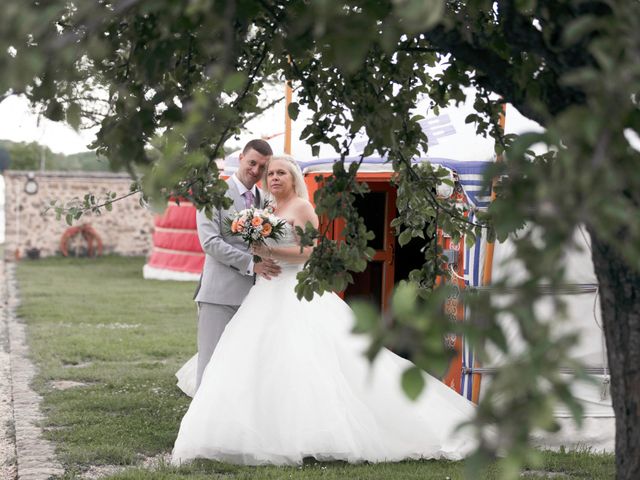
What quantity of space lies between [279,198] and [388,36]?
13.8 ft

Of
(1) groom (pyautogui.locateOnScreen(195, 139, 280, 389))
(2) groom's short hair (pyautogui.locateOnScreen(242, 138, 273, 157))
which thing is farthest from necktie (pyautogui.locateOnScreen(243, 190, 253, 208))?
(2) groom's short hair (pyautogui.locateOnScreen(242, 138, 273, 157))

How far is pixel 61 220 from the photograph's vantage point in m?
23.5

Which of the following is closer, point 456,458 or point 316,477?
point 316,477

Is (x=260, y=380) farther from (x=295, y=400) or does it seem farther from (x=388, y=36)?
(x=388, y=36)

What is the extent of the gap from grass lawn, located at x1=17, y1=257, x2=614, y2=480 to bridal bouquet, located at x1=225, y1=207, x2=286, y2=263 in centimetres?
128

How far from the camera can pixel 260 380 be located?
198 inches

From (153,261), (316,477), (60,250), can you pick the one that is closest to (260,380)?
(316,477)

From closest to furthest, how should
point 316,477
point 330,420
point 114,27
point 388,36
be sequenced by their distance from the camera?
point 388,36 → point 114,27 → point 316,477 → point 330,420

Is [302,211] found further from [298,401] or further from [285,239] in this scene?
[298,401]

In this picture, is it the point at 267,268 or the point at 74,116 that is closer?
the point at 74,116

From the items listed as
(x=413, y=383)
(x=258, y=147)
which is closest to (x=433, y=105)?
(x=258, y=147)

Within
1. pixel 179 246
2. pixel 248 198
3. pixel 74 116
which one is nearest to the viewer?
pixel 74 116

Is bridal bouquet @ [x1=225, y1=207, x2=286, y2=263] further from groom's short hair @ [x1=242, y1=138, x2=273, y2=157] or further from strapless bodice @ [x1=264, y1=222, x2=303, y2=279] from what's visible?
groom's short hair @ [x1=242, y1=138, x2=273, y2=157]

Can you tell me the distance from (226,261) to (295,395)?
40.6 inches
